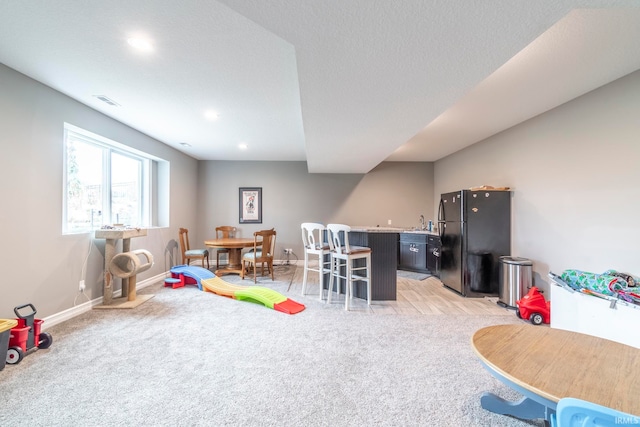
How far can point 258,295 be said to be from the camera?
3281mm

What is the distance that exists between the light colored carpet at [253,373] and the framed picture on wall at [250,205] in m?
3.34

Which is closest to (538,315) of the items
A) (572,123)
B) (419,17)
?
(572,123)

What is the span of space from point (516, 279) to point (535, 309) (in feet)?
1.60

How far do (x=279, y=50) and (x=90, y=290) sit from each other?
12.0ft

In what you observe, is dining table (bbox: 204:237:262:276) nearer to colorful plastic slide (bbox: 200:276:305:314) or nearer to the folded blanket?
colorful plastic slide (bbox: 200:276:305:314)

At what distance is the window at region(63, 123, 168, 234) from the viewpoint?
3.08m

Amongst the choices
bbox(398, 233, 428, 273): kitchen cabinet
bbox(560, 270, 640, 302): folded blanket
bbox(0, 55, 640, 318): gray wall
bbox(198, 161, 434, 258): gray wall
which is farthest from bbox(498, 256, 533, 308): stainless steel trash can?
bbox(198, 161, 434, 258): gray wall

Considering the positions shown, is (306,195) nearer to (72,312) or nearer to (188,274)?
(188,274)

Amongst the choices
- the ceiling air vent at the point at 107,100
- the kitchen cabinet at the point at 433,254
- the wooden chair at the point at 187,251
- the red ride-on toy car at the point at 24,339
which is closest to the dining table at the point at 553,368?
the red ride-on toy car at the point at 24,339

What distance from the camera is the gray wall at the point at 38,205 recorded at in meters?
2.27

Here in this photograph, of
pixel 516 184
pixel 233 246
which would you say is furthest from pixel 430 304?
pixel 233 246

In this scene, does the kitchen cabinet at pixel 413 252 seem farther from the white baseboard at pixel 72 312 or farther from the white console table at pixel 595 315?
the white baseboard at pixel 72 312

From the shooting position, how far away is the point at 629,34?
5.91 feet

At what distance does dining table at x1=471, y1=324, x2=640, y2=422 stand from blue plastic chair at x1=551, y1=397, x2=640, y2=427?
218 millimetres
